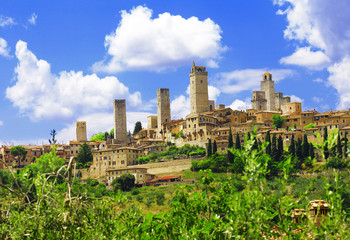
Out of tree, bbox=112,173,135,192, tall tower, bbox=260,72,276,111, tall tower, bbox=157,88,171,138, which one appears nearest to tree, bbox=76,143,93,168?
tree, bbox=112,173,135,192

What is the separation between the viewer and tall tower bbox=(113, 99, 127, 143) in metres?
98.6

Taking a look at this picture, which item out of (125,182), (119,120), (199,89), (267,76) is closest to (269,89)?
(267,76)

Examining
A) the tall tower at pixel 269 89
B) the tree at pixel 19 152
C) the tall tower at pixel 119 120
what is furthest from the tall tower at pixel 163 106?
the tall tower at pixel 269 89

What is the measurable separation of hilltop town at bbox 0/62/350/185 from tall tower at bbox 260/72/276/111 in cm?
154

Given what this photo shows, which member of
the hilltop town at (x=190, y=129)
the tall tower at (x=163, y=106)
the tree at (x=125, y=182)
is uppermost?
the tall tower at (x=163, y=106)

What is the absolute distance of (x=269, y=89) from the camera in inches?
4505

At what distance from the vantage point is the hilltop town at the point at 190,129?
7344 centimetres

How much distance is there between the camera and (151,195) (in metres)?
58.0

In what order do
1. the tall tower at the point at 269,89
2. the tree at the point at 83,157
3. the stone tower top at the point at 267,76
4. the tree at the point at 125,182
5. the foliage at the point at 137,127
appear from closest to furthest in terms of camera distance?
the tree at the point at 125,182, the tree at the point at 83,157, the foliage at the point at 137,127, the tall tower at the point at 269,89, the stone tower top at the point at 267,76

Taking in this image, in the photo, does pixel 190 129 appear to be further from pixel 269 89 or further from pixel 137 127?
pixel 269 89

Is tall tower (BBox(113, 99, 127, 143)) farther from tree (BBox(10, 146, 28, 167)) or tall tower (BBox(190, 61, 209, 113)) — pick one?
tree (BBox(10, 146, 28, 167))

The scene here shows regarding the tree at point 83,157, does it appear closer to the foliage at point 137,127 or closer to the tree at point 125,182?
the tree at point 125,182

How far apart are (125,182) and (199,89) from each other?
34.8 m

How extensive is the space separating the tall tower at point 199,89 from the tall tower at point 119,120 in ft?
49.7
